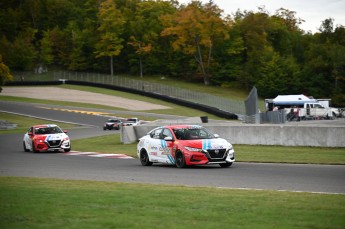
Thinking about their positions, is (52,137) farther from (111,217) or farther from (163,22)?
(163,22)

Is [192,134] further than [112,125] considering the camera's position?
No

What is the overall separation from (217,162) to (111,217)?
11.1 metres

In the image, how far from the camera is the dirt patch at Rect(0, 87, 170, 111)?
252 feet

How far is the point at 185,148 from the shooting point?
21.3m

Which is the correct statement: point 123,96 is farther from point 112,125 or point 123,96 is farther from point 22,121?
point 112,125

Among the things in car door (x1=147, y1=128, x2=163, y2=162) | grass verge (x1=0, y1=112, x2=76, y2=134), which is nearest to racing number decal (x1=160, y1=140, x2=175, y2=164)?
car door (x1=147, y1=128, x2=163, y2=162)

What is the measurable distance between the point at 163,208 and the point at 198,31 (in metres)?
92.5

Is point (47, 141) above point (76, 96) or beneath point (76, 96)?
beneath

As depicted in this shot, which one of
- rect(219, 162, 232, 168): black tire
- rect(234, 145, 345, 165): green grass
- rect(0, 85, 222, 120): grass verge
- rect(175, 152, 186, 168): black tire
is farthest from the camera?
rect(0, 85, 222, 120): grass verge

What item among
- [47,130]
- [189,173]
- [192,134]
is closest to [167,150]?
[192,134]

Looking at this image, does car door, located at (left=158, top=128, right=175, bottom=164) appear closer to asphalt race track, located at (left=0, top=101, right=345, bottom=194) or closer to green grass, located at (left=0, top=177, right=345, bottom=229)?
asphalt race track, located at (left=0, top=101, right=345, bottom=194)

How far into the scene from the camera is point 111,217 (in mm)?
9953

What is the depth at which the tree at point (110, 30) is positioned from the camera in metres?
106

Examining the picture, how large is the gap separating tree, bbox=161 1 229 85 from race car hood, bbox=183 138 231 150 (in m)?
80.1
